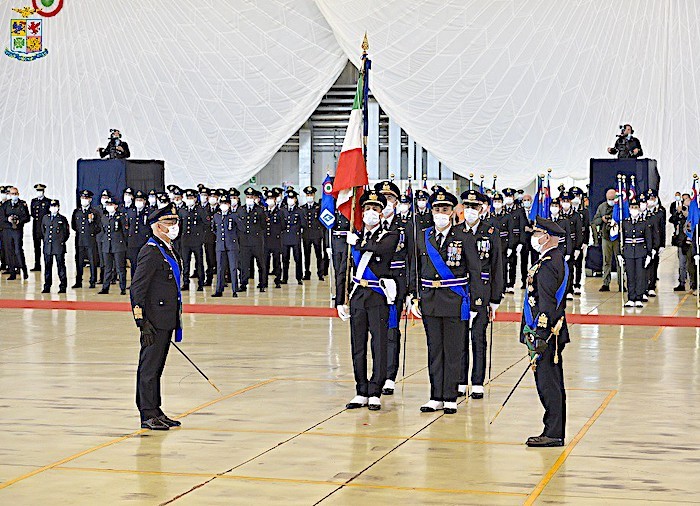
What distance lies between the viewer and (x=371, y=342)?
29.4 ft

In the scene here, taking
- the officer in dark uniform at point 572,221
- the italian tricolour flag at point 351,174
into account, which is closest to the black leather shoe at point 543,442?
the italian tricolour flag at point 351,174

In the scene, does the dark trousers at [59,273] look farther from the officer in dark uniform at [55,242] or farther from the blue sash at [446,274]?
the blue sash at [446,274]

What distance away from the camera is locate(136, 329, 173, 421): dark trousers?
8.19 metres

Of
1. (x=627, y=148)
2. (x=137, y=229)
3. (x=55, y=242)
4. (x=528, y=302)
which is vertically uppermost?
(x=627, y=148)

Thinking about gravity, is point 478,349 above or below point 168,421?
above

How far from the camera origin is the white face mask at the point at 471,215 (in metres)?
9.82

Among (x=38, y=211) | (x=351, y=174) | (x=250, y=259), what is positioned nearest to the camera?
(x=351, y=174)

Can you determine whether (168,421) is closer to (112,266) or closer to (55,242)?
(112,266)

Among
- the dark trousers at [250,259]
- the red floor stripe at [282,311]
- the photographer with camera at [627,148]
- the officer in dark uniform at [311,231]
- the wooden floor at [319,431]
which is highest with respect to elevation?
the photographer with camera at [627,148]

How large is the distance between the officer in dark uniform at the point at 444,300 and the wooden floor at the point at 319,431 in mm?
263

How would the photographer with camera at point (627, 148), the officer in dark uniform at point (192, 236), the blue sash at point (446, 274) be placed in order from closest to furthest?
the blue sash at point (446, 274) → the officer in dark uniform at point (192, 236) → the photographer with camera at point (627, 148)

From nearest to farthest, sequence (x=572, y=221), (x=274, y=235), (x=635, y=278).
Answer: (x=635, y=278)
(x=572, y=221)
(x=274, y=235)

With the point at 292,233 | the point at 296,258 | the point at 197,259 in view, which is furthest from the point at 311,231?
the point at 197,259

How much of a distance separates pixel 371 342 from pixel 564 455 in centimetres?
205
